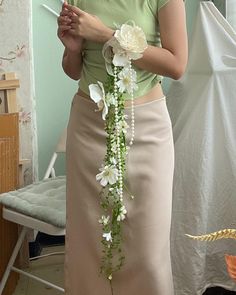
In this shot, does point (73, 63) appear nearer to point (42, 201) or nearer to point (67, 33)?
point (67, 33)

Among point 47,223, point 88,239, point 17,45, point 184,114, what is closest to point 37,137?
point 17,45

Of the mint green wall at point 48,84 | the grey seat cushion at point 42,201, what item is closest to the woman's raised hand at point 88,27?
the grey seat cushion at point 42,201

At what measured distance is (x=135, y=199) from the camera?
1.15 meters

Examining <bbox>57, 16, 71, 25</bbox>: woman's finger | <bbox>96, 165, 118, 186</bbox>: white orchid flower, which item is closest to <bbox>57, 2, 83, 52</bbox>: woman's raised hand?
<bbox>57, 16, 71, 25</bbox>: woman's finger

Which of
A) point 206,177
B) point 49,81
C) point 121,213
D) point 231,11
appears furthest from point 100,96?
point 49,81

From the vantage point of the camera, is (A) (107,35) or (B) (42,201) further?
(B) (42,201)

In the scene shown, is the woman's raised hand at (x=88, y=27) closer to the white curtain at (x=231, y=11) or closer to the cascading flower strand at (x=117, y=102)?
the cascading flower strand at (x=117, y=102)

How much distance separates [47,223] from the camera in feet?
5.49

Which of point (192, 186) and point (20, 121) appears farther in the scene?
point (20, 121)

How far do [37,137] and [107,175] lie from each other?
1.32 meters

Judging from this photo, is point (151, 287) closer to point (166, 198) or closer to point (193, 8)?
point (166, 198)

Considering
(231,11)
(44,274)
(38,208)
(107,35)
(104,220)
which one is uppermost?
(231,11)

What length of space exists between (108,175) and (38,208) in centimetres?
74

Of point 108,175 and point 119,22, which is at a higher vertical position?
point 119,22
